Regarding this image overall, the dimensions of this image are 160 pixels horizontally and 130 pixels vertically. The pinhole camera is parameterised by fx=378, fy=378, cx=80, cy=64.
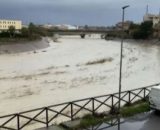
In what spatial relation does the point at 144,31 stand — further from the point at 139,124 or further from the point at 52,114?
the point at 139,124

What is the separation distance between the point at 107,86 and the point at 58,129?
620 inches

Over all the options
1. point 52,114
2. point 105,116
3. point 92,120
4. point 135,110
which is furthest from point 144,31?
point 92,120

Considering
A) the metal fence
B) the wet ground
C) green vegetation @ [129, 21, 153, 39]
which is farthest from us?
green vegetation @ [129, 21, 153, 39]

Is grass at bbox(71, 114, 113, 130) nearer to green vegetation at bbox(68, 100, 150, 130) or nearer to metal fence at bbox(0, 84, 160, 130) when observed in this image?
green vegetation at bbox(68, 100, 150, 130)

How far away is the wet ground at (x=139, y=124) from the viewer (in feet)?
39.0

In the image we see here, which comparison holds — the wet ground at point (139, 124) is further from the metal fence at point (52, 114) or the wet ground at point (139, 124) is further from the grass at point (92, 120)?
the metal fence at point (52, 114)

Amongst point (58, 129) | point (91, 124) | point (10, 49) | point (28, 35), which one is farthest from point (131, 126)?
point (28, 35)

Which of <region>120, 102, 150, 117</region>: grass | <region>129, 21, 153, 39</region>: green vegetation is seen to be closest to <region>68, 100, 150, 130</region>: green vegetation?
<region>120, 102, 150, 117</region>: grass

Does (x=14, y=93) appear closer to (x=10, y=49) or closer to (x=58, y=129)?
(x=58, y=129)

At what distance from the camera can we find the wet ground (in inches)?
468

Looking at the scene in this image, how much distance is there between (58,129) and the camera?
1163cm

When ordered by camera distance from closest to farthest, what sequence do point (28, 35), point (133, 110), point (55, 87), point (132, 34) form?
point (133, 110) < point (55, 87) < point (28, 35) < point (132, 34)

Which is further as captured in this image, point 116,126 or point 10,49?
point 10,49

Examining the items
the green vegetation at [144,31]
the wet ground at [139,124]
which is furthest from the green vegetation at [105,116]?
the green vegetation at [144,31]
